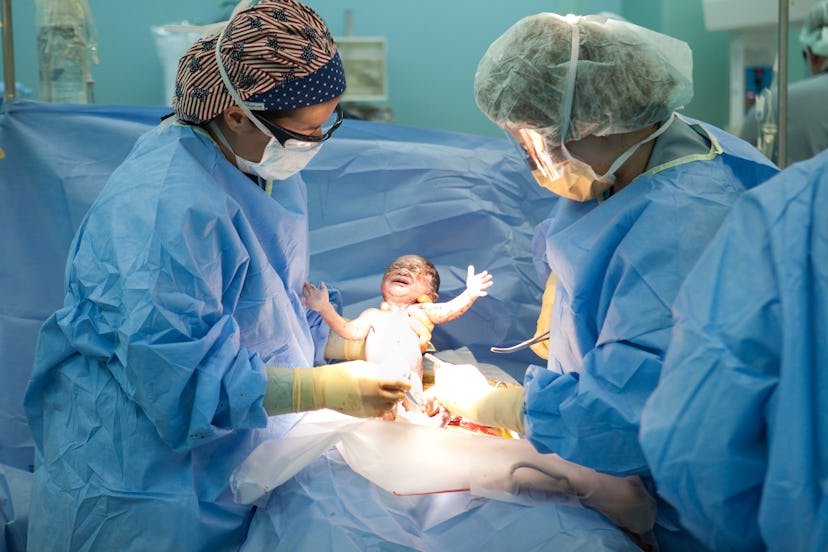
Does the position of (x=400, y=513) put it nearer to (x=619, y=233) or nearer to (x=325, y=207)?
(x=619, y=233)

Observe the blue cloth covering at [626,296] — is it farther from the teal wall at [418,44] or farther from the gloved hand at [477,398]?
the teal wall at [418,44]

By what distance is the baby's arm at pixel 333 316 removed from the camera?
240 centimetres

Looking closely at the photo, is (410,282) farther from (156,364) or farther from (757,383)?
(757,383)

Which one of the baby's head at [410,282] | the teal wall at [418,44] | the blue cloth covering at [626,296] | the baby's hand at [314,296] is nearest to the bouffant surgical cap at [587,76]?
the blue cloth covering at [626,296]

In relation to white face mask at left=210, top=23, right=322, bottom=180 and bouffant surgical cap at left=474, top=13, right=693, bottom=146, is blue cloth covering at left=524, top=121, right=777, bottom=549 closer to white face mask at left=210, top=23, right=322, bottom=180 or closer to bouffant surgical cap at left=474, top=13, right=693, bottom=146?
bouffant surgical cap at left=474, top=13, right=693, bottom=146

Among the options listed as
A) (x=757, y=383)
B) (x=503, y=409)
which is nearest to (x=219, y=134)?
(x=503, y=409)

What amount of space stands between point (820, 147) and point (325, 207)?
2089 millimetres

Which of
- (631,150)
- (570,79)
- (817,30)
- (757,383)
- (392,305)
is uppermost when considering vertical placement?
(817,30)

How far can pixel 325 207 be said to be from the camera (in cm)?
292

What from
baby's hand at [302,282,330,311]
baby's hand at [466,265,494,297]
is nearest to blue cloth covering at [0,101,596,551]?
baby's hand at [302,282,330,311]

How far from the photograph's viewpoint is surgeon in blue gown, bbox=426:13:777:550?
159 centimetres

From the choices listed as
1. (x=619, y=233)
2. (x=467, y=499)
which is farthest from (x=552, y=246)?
(x=467, y=499)

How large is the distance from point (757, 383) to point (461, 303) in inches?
63.3

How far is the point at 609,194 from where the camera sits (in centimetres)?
191
